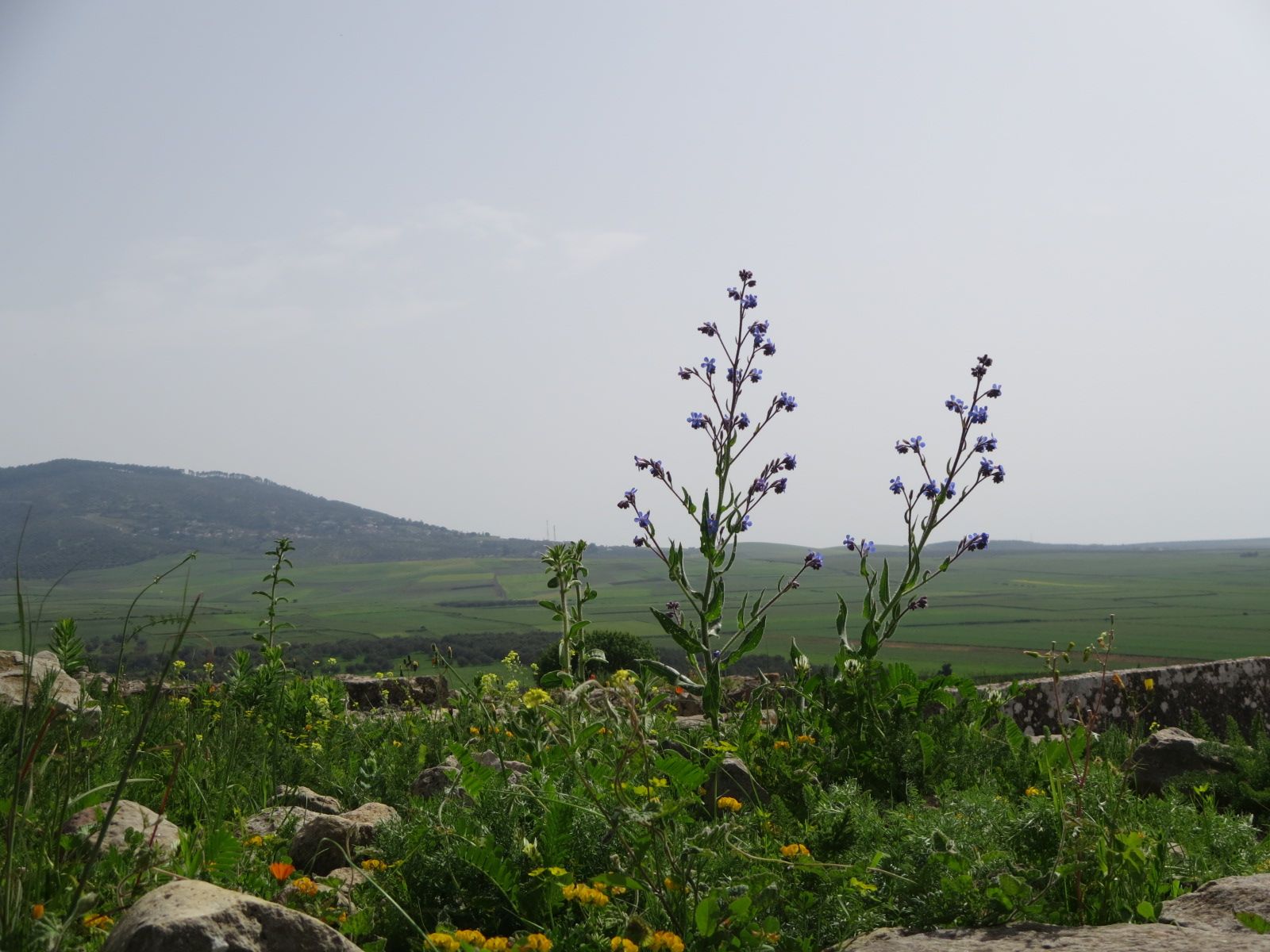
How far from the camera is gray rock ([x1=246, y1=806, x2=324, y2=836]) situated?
3.93 metres

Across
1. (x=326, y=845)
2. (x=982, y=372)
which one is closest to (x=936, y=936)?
(x=326, y=845)

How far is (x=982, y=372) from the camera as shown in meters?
6.42

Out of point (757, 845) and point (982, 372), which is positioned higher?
point (982, 372)

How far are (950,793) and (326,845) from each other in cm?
274

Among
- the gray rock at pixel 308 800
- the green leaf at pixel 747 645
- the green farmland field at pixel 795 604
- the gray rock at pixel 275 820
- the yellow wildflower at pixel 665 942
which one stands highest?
the green leaf at pixel 747 645

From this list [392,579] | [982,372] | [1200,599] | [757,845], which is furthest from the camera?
[392,579]

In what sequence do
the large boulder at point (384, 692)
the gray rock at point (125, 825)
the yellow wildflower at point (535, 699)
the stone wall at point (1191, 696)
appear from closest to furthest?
1. the gray rock at point (125, 825)
2. the yellow wildflower at point (535, 699)
3. the stone wall at point (1191, 696)
4. the large boulder at point (384, 692)

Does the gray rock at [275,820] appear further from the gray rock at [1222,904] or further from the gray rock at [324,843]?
the gray rock at [1222,904]

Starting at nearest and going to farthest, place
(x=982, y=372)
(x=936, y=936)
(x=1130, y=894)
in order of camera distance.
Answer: (x=936, y=936), (x=1130, y=894), (x=982, y=372)

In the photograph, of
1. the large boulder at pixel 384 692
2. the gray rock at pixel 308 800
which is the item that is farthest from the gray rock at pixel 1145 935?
the large boulder at pixel 384 692

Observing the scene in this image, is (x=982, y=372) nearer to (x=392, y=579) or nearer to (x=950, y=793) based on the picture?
(x=950, y=793)

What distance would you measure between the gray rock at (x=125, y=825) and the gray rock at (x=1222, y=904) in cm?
336

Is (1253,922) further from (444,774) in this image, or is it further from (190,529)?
(190,529)

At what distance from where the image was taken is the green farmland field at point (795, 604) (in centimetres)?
4006
